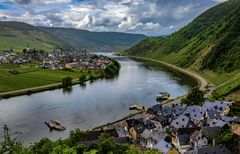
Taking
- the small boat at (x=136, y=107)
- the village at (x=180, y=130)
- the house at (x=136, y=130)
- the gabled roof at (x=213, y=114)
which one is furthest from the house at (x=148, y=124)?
the small boat at (x=136, y=107)

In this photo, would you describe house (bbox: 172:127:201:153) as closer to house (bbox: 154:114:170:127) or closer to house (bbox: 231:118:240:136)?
house (bbox: 231:118:240:136)

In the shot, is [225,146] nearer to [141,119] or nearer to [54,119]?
[141,119]

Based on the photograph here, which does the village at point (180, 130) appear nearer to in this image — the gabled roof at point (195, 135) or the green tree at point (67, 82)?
the gabled roof at point (195, 135)

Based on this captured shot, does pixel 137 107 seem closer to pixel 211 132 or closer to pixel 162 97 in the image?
pixel 162 97

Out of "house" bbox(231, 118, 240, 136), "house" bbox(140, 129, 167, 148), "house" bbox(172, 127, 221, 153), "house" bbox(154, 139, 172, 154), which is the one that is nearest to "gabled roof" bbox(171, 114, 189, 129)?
"house" bbox(140, 129, 167, 148)

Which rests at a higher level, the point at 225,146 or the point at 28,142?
the point at 225,146

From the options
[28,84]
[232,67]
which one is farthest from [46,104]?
[232,67]
